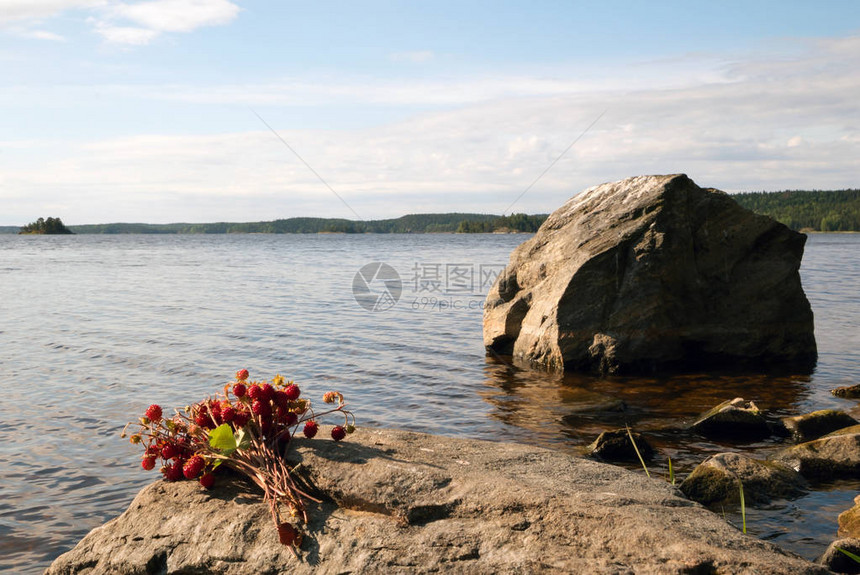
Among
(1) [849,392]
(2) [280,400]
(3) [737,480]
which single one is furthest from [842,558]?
(1) [849,392]

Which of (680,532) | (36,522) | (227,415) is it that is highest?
(227,415)

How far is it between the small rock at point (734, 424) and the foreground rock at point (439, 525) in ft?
17.9

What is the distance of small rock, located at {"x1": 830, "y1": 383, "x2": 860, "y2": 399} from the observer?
11.6m

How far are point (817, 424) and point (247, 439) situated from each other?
805 cm

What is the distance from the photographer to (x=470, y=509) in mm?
3691

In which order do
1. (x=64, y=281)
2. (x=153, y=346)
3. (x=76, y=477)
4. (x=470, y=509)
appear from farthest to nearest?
(x=64, y=281) < (x=153, y=346) < (x=76, y=477) < (x=470, y=509)

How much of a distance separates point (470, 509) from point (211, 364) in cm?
1152

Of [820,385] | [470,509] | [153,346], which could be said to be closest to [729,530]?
[470,509]

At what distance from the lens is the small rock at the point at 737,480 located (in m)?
6.74

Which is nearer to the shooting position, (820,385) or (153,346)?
(820,385)

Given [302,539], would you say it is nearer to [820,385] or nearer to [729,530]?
[729,530]

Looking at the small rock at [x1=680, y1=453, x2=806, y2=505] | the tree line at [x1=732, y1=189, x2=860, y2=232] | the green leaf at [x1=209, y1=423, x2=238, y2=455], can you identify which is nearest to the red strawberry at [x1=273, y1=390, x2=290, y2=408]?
the green leaf at [x1=209, y1=423, x2=238, y2=455]

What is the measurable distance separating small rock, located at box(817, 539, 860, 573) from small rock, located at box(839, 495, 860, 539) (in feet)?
2.85
